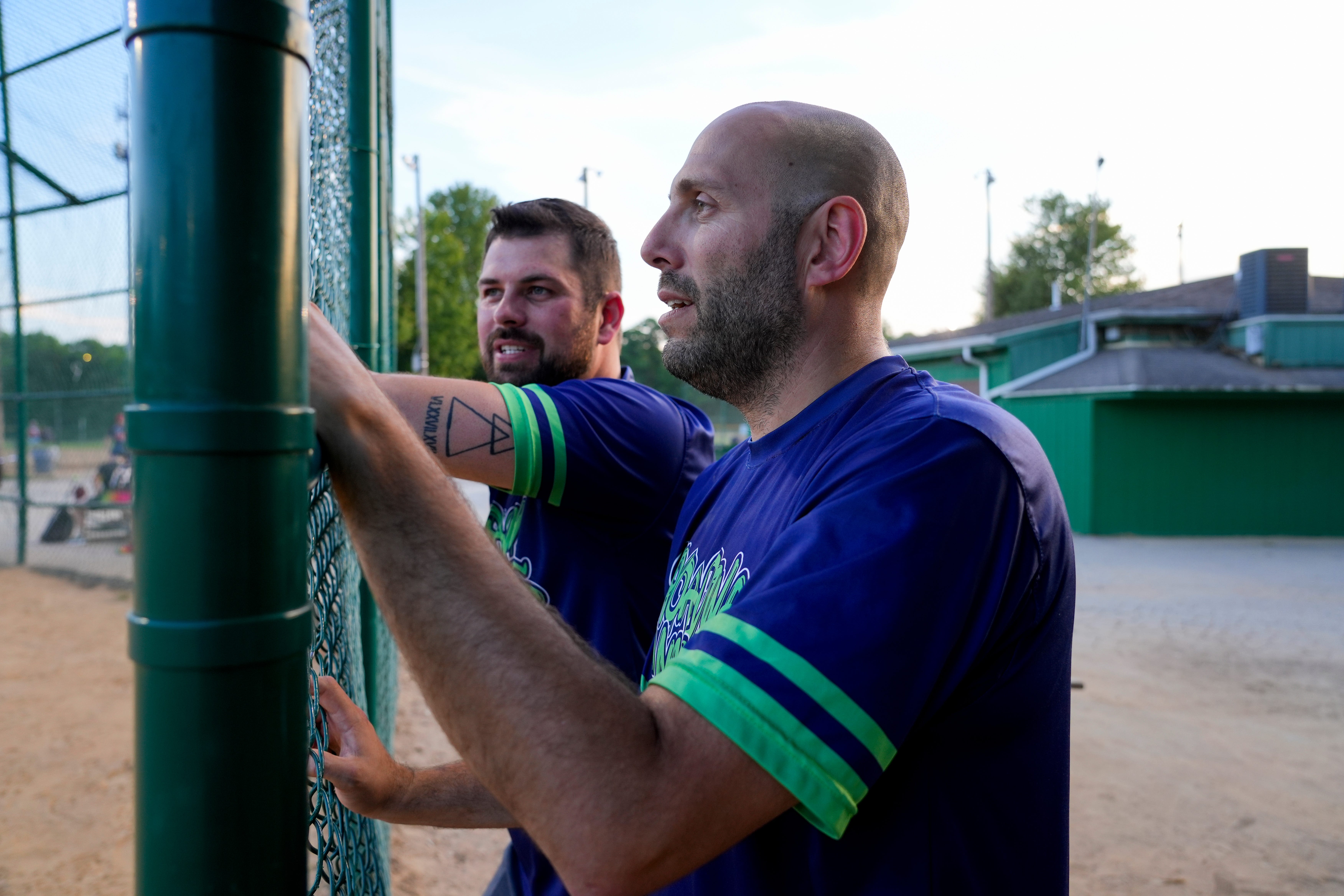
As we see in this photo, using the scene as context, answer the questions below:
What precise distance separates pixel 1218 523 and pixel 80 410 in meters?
18.7

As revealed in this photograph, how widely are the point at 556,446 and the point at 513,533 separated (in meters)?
0.43

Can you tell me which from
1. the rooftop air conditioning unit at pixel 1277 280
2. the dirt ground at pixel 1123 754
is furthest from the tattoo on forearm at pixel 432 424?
the rooftop air conditioning unit at pixel 1277 280

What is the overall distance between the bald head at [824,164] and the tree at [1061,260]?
1940 inches

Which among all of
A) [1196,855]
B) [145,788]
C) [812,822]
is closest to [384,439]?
[145,788]

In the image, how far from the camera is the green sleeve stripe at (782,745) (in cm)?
97

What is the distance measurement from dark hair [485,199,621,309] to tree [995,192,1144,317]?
48.6 metres

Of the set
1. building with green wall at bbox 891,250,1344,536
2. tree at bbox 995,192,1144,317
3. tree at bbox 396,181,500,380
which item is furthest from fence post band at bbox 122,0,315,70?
tree at bbox 995,192,1144,317

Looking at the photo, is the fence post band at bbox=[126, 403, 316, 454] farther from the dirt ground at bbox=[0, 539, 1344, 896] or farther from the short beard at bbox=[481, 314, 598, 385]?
the dirt ground at bbox=[0, 539, 1344, 896]

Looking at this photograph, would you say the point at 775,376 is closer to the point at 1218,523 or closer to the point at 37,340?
the point at 37,340

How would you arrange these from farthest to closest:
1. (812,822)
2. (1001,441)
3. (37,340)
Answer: (37,340) → (1001,441) → (812,822)

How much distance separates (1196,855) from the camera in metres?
4.13

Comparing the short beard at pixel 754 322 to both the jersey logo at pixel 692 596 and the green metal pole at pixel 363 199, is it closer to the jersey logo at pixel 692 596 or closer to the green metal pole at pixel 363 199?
the jersey logo at pixel 692 596

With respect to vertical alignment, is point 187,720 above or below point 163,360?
below

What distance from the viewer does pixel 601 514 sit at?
2.21 m
